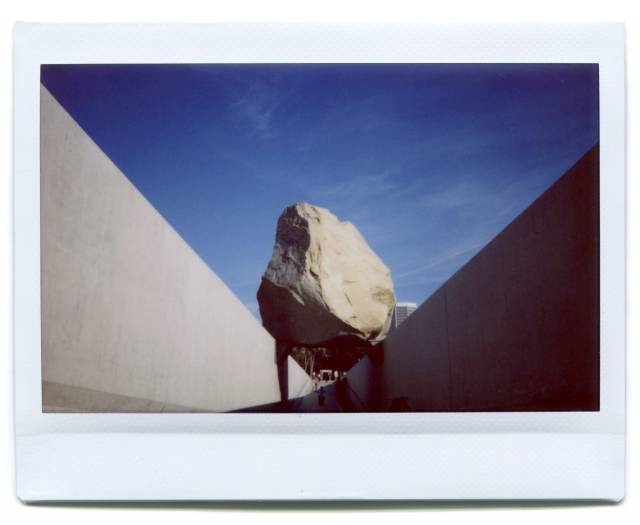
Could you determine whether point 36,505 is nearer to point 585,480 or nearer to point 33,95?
point 33,95

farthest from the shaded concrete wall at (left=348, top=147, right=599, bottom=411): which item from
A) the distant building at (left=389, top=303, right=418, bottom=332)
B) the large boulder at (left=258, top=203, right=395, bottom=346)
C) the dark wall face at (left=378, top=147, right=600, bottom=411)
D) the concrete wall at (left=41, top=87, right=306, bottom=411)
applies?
the distant building at (left=389, top=303, right=418, bottom=332)

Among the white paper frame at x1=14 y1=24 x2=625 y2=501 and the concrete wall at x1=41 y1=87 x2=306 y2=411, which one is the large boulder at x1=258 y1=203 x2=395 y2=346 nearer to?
the concrete wall at x1=41 y1=87 x2=306 y2=411

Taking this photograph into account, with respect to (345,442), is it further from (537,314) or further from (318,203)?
(318,203)

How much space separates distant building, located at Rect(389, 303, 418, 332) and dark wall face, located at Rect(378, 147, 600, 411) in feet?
7.57

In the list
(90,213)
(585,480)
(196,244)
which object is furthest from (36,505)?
(585,480)

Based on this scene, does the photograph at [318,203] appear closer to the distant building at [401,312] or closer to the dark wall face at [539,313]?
the dark wall face at [539,313]

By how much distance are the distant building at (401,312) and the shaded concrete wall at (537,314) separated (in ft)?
7.31

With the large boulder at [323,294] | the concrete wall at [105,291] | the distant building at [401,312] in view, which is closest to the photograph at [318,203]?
the concrete wall at [105,291]

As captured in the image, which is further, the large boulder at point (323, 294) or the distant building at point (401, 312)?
the large boulder at point (323, 294)

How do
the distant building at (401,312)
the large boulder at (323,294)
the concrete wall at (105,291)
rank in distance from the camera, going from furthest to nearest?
the large boulder at (323,294) → the distant building at (401,312) → the concrete wall at (105,291)

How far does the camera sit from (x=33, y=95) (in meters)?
3.53

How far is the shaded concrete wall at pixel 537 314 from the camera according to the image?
3520mm

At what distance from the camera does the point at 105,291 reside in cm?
360

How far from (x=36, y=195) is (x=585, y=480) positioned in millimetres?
3605
